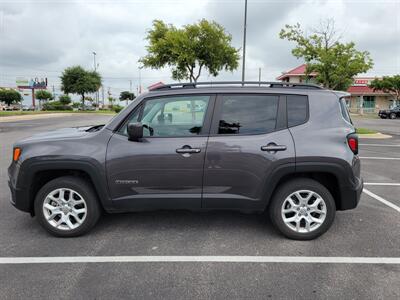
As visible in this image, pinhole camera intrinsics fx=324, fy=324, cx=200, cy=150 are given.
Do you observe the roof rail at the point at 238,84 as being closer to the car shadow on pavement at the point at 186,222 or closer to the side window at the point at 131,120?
the side window at the point at 131,120

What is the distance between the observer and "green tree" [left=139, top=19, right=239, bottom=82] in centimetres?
1958

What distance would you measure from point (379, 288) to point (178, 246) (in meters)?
1.97

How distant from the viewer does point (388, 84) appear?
50625 millimetres

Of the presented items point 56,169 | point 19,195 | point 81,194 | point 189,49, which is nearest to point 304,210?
point 81,194

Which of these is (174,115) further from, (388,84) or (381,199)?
(388,84)

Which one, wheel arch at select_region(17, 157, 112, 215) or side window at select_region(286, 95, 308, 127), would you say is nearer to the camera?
wheel arch at select_region(17, 157, 112, 215)

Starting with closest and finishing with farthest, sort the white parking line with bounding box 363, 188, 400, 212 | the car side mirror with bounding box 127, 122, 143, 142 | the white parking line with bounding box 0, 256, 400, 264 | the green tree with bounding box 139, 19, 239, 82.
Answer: the white parking line with bounding box 0, 256, 400, 264
the car side mirror with bounding box 127, 122, 143, 142
the white parking line with bounding box 363, 188, 400, 212
the green tree with bounding box 139, 19, 239, 82

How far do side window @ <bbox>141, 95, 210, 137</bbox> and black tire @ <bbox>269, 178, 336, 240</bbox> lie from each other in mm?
1192

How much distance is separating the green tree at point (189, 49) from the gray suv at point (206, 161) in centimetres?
1634

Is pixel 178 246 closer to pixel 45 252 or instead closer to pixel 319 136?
pixel 45 252

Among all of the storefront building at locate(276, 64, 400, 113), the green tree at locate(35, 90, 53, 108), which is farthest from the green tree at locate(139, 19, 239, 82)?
the green tree at locate(35, 90, 53, 108)

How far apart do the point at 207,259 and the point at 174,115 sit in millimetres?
1644

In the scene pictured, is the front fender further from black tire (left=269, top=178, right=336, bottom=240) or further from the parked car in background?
the parked car in background

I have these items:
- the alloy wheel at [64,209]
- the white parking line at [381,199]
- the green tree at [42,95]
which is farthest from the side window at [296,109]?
the green tree at [42,95]
